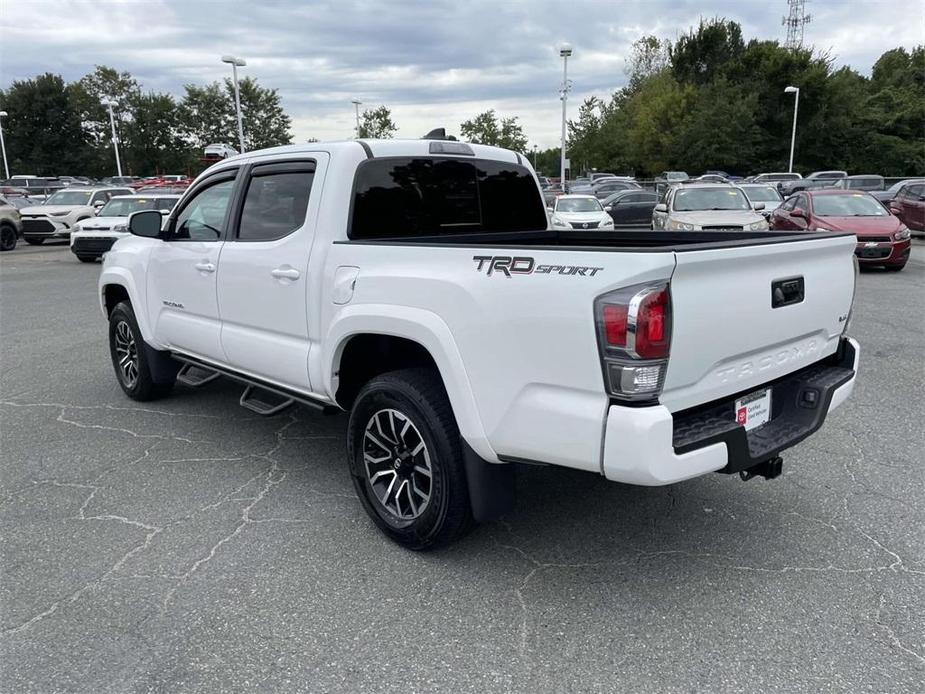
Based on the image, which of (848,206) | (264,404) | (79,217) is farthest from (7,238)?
(848,206)

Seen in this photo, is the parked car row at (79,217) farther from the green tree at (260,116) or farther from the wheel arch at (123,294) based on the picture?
the green tree at (260,116)

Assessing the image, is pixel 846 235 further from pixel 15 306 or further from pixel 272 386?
pixel 15 306

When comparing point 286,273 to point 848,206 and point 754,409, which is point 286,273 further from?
point 848,206

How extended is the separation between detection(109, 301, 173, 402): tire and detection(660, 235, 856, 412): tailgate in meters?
4.43

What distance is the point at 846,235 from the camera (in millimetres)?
3348

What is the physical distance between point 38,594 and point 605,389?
2.63 meters

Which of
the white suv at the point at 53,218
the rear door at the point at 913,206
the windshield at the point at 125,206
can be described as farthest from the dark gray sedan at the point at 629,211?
the white suv at the point at 53,218

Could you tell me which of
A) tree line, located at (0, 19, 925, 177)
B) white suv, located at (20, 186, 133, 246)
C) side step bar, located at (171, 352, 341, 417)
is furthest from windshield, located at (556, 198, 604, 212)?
tree line, located at (0, 19, 925, 177)

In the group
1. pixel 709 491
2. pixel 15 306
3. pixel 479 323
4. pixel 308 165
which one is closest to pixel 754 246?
pixel 479 323

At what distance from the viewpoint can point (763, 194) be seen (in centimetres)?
2023

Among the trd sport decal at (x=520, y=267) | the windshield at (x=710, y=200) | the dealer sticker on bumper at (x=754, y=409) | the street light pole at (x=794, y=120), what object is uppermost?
the street light pole at (x=794, y=120)

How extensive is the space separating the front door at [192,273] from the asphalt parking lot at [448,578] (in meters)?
0.77

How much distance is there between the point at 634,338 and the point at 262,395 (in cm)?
321

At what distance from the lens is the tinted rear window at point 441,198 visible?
3711 mm
